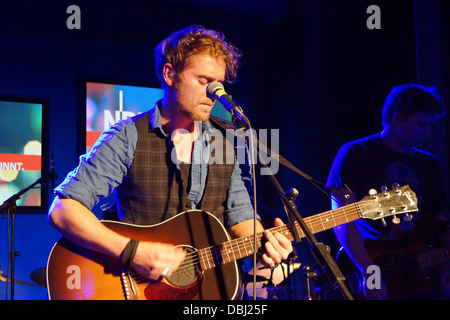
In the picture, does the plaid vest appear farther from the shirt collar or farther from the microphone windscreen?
the microphone windscreen

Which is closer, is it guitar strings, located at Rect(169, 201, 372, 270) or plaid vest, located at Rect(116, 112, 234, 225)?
guitar strings, located at Rect(169, 201, 372, 270)

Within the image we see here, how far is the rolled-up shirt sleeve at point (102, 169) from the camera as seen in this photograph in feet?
7.97

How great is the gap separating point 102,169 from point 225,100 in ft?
2.45

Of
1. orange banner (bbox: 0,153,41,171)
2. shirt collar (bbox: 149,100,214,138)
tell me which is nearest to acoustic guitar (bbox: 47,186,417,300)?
shirt collar (bbox: 149,100,214,138)

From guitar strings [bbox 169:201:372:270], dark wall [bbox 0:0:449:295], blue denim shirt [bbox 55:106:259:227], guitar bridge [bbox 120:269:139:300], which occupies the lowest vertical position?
guitar bridge [bbox 120:269:139:300]

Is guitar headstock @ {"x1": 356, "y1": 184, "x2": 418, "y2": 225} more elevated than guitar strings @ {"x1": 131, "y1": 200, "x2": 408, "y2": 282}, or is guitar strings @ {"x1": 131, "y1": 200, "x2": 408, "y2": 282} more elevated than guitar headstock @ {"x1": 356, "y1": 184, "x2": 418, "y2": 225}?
guitar headstock @ {"x1": 356, "y1": 184, "x2": 418, "y2": 225}

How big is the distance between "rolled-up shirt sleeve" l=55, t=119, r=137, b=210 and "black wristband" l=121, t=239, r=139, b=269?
0.27 meters

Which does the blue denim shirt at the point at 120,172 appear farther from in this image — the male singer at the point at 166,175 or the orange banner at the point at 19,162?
the orange banner at the point at 19,162

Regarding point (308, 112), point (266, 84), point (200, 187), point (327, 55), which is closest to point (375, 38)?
point (327, 55)

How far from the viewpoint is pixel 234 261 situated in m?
2.53

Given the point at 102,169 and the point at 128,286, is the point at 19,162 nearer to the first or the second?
the point at 102,169

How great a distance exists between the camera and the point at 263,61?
6.77 m

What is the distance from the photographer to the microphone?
220 centimetres

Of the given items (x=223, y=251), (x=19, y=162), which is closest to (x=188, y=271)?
(x=223, y=251)
